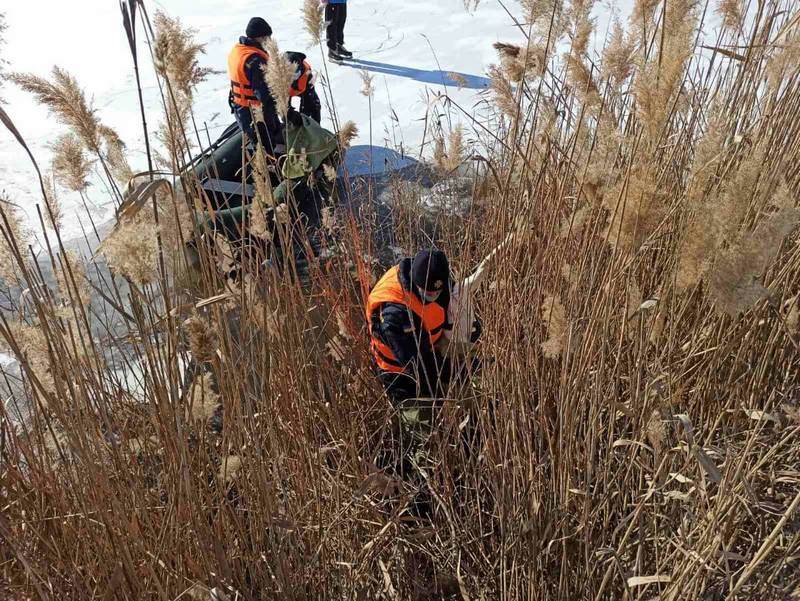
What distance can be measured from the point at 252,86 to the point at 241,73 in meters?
0.12

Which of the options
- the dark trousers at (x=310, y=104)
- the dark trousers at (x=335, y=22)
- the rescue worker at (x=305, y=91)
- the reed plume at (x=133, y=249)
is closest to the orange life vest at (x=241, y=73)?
the rescue worker at (x=305, y=91)

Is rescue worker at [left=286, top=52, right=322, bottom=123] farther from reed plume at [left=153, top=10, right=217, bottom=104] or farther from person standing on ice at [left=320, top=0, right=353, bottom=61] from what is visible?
reed plume at [left=153, top=10, right=217, bottom=104]

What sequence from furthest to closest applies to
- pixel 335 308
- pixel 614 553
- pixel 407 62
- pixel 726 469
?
pixel 407 62
pixel 335 308
pixel 614 553
pixel 726 469

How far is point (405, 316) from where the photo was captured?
1.75 meters

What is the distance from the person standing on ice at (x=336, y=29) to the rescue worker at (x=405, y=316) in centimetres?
375

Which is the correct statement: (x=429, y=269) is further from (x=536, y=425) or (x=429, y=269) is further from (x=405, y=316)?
(x=536, y=425)

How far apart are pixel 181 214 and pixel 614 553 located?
95cm

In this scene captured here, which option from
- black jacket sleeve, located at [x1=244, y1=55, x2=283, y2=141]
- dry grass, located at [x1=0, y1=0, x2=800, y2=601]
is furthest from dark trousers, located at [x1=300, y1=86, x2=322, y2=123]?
dry grass, located at [x1=0, y1=0, x2=800, y2=601]

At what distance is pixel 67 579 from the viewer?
1.08 metres

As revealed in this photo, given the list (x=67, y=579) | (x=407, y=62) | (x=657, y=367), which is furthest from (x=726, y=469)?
(x=407, y=62)

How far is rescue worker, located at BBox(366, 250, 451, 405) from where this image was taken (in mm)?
1709

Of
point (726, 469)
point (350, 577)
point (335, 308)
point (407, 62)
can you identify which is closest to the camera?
point (726, 469)

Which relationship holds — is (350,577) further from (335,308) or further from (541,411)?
(335,308)

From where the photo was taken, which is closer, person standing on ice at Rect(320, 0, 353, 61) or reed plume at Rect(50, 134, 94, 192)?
reed plume at Rect(50, 134, 94, 192)
